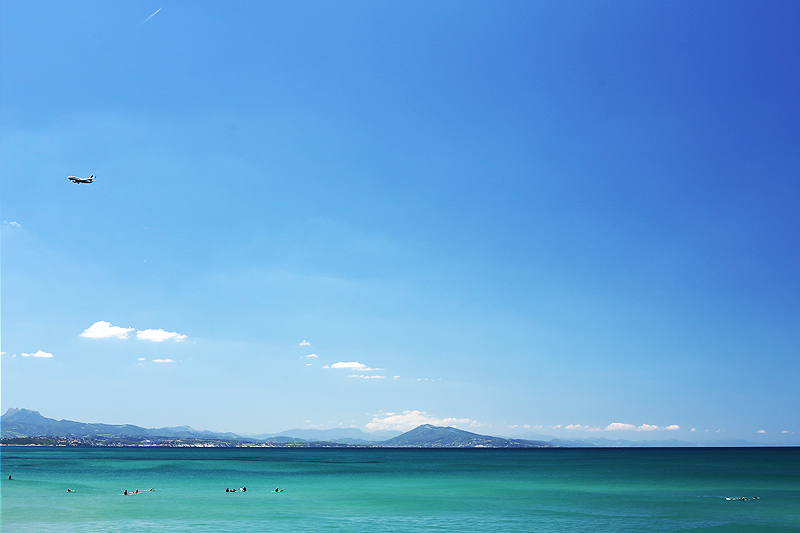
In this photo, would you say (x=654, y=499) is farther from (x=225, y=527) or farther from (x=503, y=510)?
(x=225, y=527)

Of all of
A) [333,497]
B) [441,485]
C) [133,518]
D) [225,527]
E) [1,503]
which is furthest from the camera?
[441,485]

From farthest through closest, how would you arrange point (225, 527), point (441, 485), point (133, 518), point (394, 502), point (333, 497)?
point (441, 485), point (333, 497), point (394, 502), point (133, 518), point (225, 527)

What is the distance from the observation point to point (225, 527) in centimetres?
3750

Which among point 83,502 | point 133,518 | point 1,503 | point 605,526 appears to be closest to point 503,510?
point 605,526

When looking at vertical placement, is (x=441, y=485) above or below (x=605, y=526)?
below

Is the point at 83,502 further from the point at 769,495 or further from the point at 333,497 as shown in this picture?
the point at 769,495

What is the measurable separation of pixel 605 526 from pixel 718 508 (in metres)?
16.5

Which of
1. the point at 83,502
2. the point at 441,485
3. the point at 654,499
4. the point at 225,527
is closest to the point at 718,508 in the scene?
the point at 654,499

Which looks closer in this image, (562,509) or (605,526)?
(605,526)

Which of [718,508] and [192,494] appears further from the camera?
[192,494]

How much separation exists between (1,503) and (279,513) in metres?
25.0

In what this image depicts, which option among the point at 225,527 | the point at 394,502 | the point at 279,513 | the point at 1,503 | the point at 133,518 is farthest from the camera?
the point at 394,502

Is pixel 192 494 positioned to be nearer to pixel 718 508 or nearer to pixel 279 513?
pixel 279 513

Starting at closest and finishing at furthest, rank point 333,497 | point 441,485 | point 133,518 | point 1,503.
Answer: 1. point 133,518
2. point 1,503
3. point 333,497
4. point 441,485
